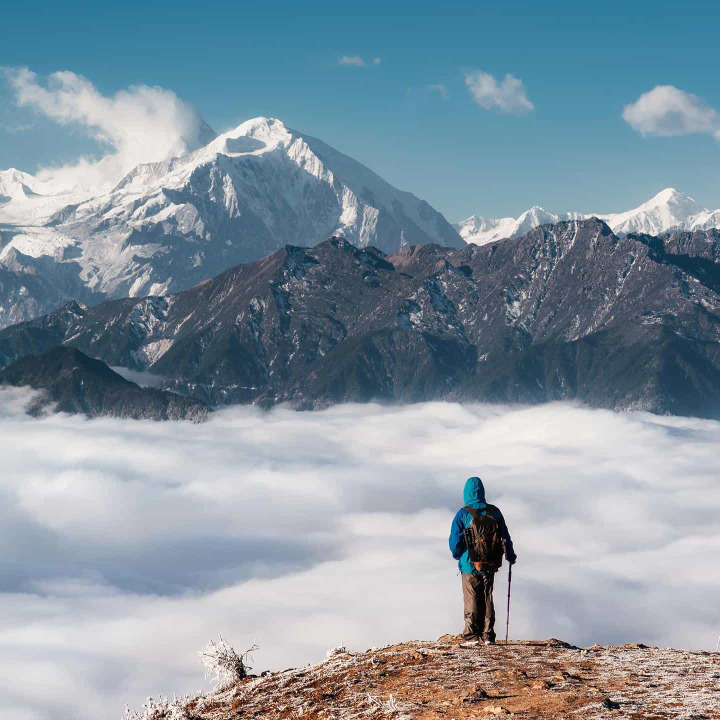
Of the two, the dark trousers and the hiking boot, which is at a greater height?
the dark trousers

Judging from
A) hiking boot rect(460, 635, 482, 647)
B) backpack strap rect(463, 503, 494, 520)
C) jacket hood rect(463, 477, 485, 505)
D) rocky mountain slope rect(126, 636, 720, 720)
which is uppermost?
jacket hood rect(463, 477, 485, 505)

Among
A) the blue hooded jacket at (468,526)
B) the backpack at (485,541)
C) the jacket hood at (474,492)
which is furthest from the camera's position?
the jacket hood at (474,492)

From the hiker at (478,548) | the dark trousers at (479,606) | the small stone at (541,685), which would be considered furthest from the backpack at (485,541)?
the small stone at (541,685)

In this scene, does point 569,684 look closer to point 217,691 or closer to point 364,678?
point 364,678

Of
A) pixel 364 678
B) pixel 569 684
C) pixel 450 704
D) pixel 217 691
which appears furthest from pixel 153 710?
pixel 569 684

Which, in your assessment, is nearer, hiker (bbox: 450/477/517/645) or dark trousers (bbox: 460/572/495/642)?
hiker (bbox: 450/477/517/645)

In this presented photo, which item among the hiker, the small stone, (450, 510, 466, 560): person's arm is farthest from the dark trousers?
the small stone

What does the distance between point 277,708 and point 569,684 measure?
849cm

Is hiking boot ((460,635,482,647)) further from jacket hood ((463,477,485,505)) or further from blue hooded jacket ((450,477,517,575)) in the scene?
jacket hood ((463,477,485,505))

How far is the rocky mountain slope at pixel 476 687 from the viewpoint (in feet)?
91.0

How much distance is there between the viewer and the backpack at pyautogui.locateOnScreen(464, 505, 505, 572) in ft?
121

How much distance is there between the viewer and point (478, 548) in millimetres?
37094

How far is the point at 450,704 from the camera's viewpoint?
28375mm

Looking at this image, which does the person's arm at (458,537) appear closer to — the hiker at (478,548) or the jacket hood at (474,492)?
the hiker at (478,548)
